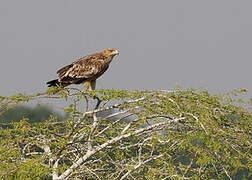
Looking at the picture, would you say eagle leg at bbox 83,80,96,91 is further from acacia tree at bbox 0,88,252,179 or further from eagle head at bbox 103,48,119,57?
acacia tree at bbox 0,88,252,179

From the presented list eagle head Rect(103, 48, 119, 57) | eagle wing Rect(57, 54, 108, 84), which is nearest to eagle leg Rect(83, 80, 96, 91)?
eagle wing Rect(57, 54, 108, 84)

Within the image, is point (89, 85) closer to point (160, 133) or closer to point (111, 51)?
point (111, 51)

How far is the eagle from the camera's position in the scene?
28.4 ft

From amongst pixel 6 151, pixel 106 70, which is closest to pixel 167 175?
pixel 6 151

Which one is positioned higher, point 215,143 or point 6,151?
point 215,143

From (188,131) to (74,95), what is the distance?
170 cm

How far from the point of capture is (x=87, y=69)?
8906mm

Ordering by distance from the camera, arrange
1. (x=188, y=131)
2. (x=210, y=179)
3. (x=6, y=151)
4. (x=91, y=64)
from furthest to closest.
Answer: (x=91, y=64) < (x=6, y=151) < (x=210, y=179) < (x=188, y=131)

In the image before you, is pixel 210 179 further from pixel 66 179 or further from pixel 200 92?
pixel 66 179

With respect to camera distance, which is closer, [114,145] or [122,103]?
[122,103]

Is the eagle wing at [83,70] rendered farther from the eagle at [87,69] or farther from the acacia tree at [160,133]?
the acacia tree at [160,133]

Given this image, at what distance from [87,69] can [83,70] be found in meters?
0.09

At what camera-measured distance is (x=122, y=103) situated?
21.1 feet

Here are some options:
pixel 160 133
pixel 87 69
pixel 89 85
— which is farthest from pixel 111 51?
pixel 160 133
